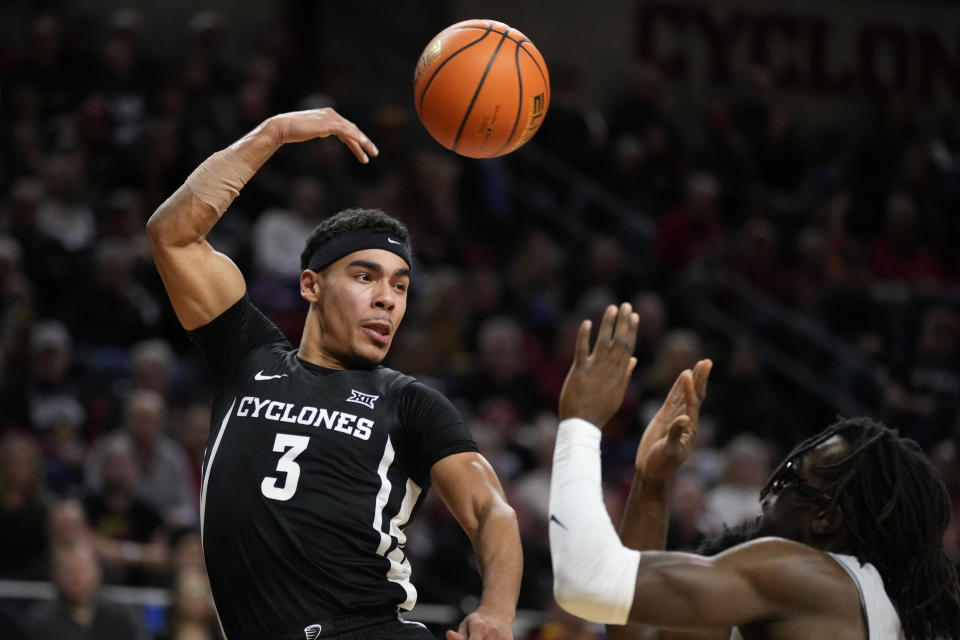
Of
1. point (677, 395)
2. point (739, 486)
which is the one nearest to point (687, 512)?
point (739, 486)

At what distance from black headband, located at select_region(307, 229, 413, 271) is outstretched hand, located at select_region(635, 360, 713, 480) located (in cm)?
98

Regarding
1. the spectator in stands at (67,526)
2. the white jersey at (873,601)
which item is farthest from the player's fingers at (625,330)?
the spectator in stands at (67,526)

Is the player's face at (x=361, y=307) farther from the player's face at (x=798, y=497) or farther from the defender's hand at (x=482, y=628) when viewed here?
the player's face at (x=798, y=497)

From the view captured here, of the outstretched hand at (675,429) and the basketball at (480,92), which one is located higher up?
the basketball at (480,92)

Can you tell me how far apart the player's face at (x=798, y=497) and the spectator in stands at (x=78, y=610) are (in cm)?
477

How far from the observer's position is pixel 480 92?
5043mm

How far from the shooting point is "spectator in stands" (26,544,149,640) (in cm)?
750

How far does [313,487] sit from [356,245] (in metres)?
0.85

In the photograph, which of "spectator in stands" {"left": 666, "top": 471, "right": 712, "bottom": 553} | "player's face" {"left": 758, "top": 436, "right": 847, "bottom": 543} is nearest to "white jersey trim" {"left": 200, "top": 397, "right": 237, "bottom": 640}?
"player's face" {"left": 758, "top": 436, "right": 847, "bottom": 543}

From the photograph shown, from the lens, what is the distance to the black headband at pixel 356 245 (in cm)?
442

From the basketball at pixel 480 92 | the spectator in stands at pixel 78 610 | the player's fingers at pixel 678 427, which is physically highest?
the basketball at pixel 480 92

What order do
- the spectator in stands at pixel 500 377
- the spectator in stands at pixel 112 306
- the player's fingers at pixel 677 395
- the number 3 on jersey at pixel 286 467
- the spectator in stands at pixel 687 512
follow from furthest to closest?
the spectator in stands at pixel 500 377 < the spectator in stands at pixel 112 306 < the spectator in stands at pixel 687 512 < the player's fingers at pixel 677 395 < the number 3 on jersey at pixel 286 467

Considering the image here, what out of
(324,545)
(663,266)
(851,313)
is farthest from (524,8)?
(324,545)

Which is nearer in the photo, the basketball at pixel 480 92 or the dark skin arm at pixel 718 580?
the dark skin arm at pixel 718 580
